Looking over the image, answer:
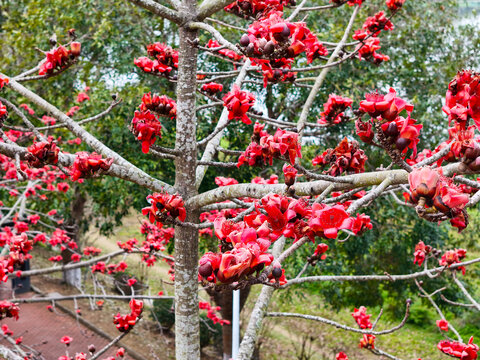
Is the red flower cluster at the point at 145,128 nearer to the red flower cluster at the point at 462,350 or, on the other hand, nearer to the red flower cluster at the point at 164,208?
the red flower cluster at the point at 164,208

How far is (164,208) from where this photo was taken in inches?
65.6

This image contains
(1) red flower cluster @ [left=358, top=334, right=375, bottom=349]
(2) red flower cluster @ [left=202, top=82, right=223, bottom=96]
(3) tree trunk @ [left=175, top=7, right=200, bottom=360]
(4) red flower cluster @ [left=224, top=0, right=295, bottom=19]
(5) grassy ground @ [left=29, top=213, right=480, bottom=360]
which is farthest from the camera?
(5) grassy ground @ [left=29, top=213, right=480, bottom=360]

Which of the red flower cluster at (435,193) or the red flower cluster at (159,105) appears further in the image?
the red flower cluster at (159,105)

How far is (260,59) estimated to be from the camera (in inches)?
62.7

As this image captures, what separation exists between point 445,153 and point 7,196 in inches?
303

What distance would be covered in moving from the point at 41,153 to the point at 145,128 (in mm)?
438

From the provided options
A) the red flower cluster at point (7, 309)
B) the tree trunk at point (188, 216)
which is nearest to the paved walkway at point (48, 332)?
the red flower cluster at point (7, 309)

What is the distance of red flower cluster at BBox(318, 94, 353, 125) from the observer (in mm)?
2393

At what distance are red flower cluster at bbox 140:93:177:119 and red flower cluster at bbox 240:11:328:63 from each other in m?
0.66

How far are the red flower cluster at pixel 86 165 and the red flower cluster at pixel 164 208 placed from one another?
0.22 m

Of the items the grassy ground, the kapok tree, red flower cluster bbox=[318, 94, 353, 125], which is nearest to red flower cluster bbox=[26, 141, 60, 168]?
the kapok tree

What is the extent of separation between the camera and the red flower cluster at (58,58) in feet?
6.95

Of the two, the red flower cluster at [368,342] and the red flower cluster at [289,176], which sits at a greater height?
the red flower cluster at [289,176]

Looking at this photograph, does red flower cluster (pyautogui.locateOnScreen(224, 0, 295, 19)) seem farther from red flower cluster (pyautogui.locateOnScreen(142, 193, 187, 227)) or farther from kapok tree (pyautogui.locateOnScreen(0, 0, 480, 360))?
red flower cluster (pyautogui.locateOnScreen(142, 193, 187, 227))
